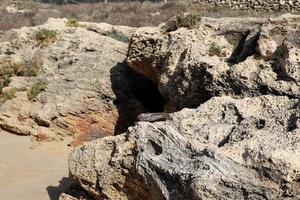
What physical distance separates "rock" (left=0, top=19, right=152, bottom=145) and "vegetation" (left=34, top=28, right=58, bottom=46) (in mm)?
31

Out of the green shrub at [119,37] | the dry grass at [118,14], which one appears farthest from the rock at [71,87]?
the dry grass at [118,14]

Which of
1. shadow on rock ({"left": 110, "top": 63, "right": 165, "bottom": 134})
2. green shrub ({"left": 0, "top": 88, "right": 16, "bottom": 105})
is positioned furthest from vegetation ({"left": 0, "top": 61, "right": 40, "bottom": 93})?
shadow on rock ({"left": 110, "top": 63, "right": 165, "bottom": 134})

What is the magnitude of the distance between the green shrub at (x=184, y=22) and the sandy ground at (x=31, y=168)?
3160 millimetres

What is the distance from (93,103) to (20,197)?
10.8 ft

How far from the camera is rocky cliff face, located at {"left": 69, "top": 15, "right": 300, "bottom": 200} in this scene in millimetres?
4562

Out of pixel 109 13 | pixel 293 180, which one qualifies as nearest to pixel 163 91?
pixel 293 180

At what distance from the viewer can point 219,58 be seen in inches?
316

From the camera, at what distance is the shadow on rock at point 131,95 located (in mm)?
10758

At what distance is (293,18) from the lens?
25.6ft

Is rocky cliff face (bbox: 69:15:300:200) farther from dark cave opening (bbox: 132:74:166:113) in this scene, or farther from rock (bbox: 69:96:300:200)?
dark cave opening (bbox: 132:74:166:113)

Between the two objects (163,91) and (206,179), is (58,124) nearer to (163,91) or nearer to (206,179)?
(163,91)

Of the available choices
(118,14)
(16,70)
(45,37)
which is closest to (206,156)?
(16,70)

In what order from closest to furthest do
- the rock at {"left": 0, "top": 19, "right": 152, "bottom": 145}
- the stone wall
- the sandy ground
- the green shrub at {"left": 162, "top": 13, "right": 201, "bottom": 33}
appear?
1. the sandy ground
2. the green shrub at {"left": 162, "top": 13, "right": 201, "bottom": 33}
3. the rock at {"left": 0, "top": 19, "right": 152, "bottom": 145}
4. the stone wall

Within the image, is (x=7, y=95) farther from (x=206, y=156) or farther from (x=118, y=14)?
(x=118, y=14)
